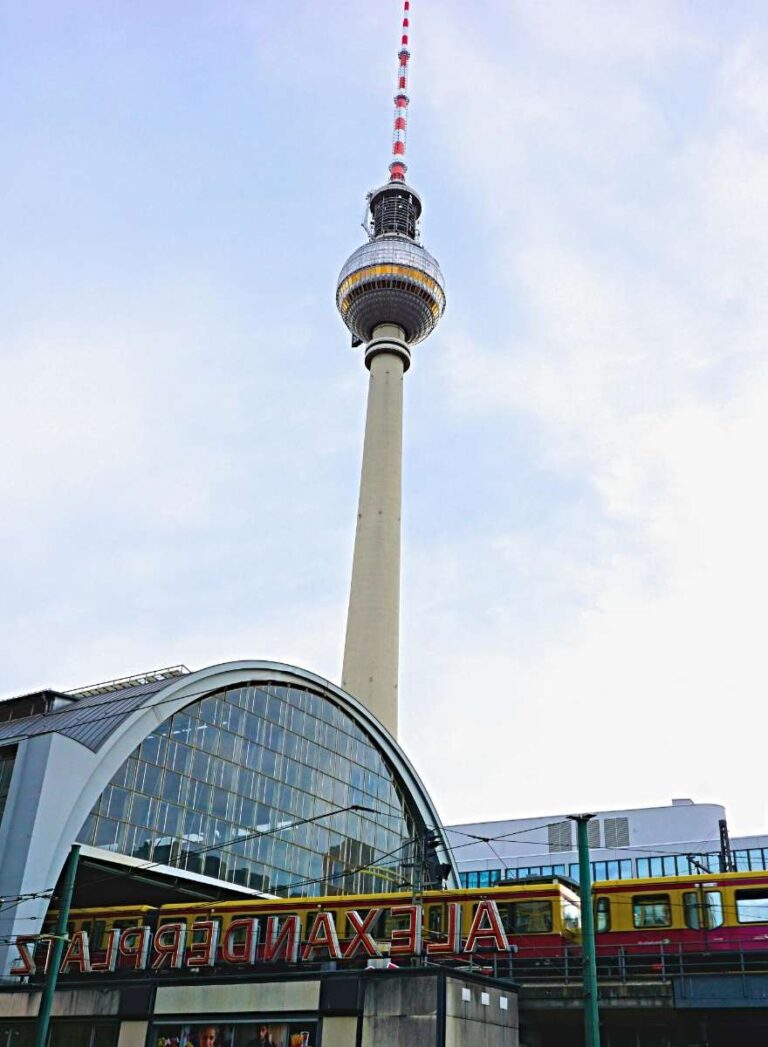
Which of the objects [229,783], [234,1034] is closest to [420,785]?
[229,783]

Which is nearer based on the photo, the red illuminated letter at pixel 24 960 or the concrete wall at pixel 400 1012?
the concrete wall at pixel 400 1012

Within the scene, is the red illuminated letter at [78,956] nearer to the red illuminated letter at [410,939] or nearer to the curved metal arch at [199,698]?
the curved metal arch at [199,698]

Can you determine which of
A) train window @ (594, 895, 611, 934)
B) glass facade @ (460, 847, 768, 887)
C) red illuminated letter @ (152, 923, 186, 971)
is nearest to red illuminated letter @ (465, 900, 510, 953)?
train window @ (594, 895, 611, 934)

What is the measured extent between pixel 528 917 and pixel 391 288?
82818 mm

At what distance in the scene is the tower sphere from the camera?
10888 cm

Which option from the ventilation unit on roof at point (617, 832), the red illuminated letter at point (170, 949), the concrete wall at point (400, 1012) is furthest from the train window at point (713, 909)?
the ventilation unit on roof at point (617, 832)

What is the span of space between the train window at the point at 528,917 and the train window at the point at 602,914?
1.57m

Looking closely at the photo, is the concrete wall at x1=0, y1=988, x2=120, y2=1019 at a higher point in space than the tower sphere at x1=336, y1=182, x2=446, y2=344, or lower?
lower

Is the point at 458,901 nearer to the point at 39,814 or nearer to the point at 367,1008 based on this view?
the point at 367,1008

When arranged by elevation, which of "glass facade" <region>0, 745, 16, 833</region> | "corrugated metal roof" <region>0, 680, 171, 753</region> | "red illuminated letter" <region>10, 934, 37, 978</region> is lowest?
"red illuminated letter" <region>10, 934, 37, 978</region>

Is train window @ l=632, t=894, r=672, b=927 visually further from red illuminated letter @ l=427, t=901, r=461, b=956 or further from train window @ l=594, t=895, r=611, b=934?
red illuminated letter @ l=427, t=901, r=461, b=956

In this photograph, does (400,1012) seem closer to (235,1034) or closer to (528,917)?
(235,1034)

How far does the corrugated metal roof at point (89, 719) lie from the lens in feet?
151

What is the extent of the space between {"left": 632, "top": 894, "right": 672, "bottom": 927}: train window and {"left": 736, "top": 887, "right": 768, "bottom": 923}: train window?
2.20 meters
